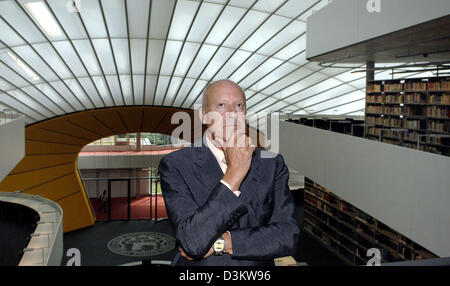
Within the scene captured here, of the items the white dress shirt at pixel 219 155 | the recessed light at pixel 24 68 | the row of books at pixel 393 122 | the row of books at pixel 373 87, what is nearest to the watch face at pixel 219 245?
the white dress shirt at pixel 219 155

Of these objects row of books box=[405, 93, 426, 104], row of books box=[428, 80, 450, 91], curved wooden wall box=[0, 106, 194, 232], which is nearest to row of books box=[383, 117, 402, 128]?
row of books box=[405, 93, 426, 104]

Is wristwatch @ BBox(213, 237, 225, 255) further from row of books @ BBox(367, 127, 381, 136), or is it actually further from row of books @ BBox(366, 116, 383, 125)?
row of books @ BBox(366, 116, 383, 125)

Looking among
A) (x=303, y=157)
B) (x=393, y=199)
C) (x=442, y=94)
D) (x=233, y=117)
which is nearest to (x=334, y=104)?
(x=303, y=157)

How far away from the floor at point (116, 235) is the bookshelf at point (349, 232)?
2.28 feet

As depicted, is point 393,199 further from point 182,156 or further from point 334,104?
point 334,104

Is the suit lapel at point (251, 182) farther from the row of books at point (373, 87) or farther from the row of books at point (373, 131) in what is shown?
the row of books at point (373, 87)

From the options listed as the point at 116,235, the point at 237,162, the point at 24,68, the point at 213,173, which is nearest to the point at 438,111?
the point at 213,173

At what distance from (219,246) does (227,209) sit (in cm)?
31

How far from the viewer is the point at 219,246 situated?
8.05 ft

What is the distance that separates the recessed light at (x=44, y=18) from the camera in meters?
20.5

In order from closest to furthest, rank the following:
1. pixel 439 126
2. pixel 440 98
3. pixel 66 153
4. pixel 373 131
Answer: pixel 440 98, pixel 439 126, pixel 373 131, pixel 66 153

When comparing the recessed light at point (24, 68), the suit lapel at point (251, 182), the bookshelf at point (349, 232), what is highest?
the recessed light at point (24, 68)

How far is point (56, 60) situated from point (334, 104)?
25.2 m

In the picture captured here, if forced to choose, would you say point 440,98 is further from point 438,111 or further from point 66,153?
point 66,153
